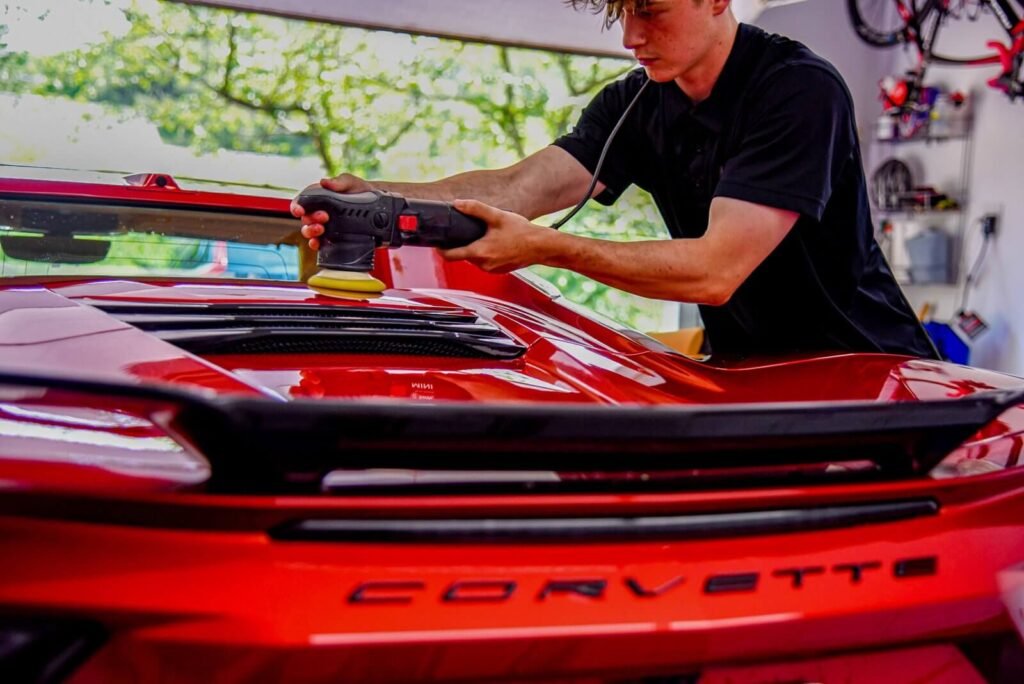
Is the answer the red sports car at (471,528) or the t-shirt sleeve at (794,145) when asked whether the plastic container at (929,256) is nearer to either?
the t-shirt sleeve at (794,145)

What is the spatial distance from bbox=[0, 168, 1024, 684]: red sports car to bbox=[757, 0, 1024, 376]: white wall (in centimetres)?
637

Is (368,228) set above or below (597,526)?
above

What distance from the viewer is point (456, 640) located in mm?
875

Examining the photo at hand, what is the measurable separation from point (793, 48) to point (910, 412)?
142 cm

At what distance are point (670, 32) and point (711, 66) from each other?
16cm

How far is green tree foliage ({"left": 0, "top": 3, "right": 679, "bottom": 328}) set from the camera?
8.04 m

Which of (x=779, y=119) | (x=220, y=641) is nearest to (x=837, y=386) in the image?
(x=779, y=119)

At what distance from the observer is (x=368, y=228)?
5.56ft

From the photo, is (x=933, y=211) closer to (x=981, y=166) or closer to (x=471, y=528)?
(x=981, y=166)

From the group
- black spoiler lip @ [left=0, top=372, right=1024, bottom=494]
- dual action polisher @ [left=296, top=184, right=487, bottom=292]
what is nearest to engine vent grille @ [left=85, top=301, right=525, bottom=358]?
dual action polisher @ [left=296, top=184, right=487, bottom=292]

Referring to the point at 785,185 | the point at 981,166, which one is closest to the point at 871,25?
the point at 981,166

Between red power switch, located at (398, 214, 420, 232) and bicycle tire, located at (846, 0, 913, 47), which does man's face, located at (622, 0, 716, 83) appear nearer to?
red power switch, located at (398, 214, 420, 232)

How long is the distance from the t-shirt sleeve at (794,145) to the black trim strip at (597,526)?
3.41ft

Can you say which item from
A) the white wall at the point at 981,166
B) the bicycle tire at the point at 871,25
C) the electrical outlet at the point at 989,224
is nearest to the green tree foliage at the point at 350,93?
the white wall at the point at 981,166
